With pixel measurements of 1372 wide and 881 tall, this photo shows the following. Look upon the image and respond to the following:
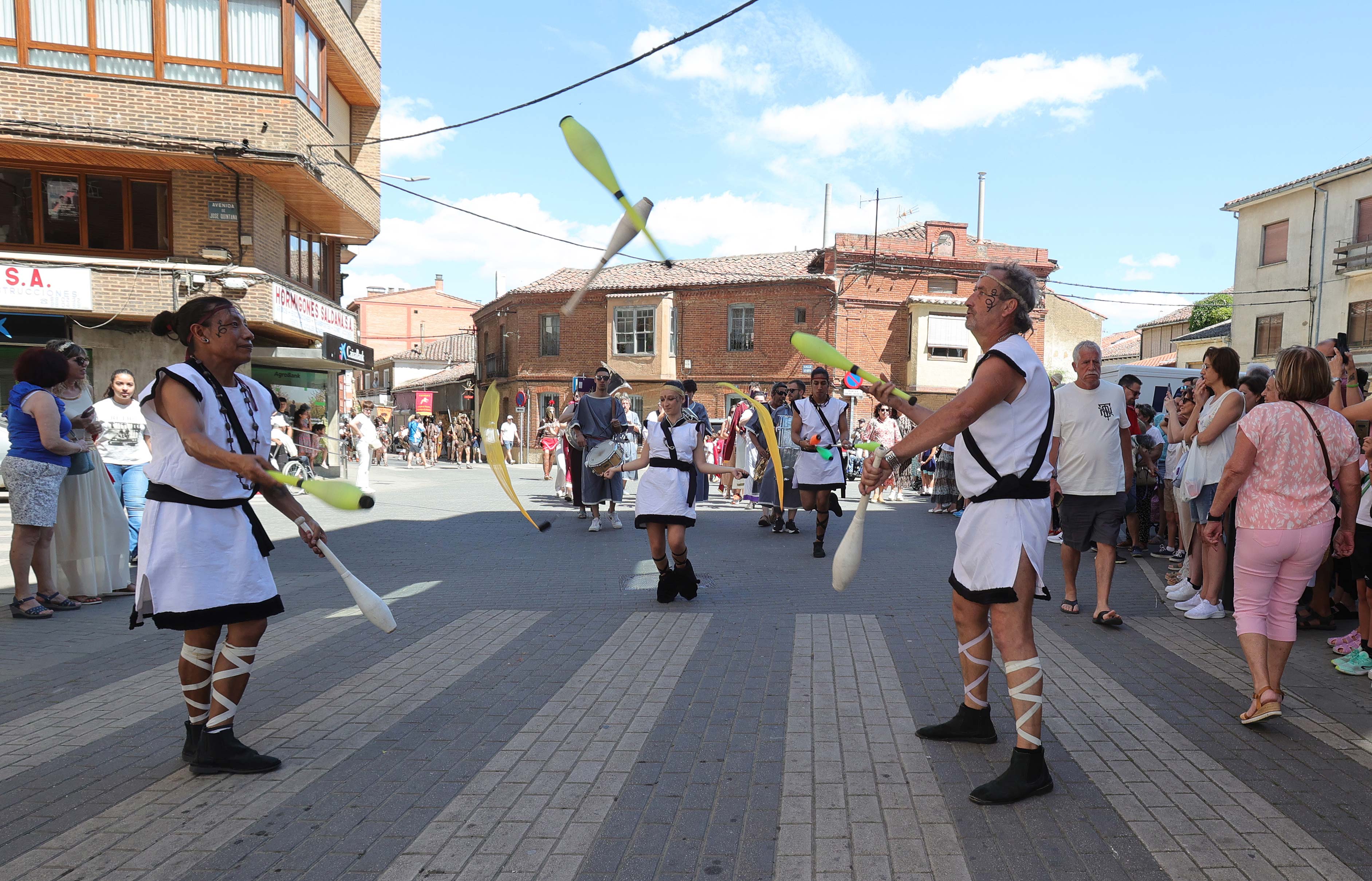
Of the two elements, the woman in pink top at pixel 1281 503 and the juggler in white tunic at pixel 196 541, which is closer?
the juggler in white tunic at pixel 196 541

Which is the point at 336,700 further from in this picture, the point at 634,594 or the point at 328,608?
the point at 634,594

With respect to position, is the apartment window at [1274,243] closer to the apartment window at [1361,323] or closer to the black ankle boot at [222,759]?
the apartment window at [1361,323]

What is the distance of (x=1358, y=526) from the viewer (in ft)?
16.7

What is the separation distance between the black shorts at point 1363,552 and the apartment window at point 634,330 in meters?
32.8

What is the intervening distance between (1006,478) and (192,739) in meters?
3.53

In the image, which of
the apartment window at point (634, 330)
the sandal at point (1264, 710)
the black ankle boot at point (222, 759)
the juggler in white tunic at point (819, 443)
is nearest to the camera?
the black ankle boot at point (222, 759)

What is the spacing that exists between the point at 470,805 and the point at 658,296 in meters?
34.2

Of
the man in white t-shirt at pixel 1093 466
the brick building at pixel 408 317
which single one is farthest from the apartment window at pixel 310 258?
the brick building at pixel 408 317

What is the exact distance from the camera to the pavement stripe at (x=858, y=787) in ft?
9.18

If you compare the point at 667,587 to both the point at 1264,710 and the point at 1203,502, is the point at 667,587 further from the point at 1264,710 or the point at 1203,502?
the point at 1203,502

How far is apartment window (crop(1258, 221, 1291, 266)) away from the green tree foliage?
49.0 ft

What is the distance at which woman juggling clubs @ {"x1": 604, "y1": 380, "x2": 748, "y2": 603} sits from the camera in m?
6.96

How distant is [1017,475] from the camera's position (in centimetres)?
332

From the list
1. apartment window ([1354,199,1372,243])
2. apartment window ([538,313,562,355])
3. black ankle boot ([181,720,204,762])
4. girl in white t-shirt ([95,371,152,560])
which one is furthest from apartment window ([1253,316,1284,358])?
black ankle boot ([181,720,204,762])
